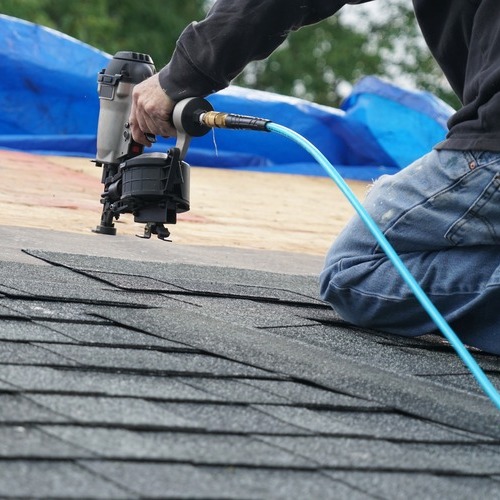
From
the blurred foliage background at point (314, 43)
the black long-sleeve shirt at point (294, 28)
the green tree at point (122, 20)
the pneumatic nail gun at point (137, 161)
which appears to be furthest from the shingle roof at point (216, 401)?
the blurred foliage background at point (314, 43)

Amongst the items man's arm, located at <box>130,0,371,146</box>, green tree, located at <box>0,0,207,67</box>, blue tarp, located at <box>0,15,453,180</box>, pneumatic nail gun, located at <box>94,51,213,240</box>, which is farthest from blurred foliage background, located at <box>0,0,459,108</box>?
man's arm, located at <box>130,0,371,146</box>

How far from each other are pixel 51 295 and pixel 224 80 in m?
0.68

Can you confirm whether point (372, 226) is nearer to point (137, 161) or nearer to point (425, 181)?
point (425, 181)

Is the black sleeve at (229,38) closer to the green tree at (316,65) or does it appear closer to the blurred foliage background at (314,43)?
the blurred foliage background at (314,43)

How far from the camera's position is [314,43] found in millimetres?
23719

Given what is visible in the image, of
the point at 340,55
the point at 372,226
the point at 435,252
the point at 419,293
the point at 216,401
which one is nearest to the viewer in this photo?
the point at 216,401

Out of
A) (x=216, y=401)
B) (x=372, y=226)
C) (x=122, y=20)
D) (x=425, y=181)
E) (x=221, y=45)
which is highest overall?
(x=122, y=20)

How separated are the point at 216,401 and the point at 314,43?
22.8 metres

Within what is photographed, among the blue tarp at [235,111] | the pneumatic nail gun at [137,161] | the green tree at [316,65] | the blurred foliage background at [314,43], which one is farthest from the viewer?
the green tree at [316,65]

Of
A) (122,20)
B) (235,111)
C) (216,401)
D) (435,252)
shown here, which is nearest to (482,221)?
(435,252)

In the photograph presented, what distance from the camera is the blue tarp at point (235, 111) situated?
661 centimetres

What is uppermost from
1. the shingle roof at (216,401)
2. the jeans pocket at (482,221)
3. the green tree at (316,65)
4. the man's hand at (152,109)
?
the green tree at (316,65)

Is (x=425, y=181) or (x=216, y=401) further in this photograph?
(x=425, y=181)

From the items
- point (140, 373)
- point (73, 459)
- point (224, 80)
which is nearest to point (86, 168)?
point (224, 80)
